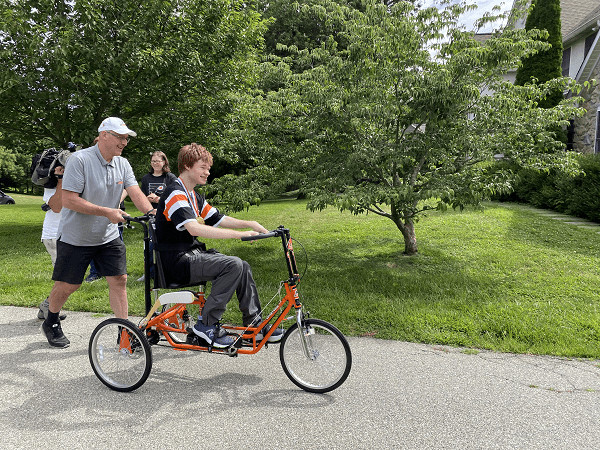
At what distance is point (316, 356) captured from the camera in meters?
3.46

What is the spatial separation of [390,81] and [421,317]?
11.2 feet

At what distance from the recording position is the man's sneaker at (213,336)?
3.51 metres

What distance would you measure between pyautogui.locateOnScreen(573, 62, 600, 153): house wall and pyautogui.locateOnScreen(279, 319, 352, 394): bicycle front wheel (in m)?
17.8

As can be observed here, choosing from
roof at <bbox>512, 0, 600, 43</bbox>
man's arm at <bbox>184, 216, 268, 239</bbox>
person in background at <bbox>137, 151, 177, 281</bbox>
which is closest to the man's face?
man's arm at <bbox>184, 216, 268, 239</bbox>

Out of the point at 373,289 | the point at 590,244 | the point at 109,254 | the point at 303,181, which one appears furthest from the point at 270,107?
the point at 590,244

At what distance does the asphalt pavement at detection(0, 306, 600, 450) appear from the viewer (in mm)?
2807

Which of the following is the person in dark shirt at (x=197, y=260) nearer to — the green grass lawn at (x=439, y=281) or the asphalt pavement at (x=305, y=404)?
the asphalt pavement at (x=305, y=404)

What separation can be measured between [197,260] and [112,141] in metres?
1.32

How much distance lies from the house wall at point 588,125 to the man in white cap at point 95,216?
18.1 meters

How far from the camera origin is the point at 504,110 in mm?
6418

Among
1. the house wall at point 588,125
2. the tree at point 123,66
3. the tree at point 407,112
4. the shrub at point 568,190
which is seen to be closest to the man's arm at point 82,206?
the tree at point 407,112

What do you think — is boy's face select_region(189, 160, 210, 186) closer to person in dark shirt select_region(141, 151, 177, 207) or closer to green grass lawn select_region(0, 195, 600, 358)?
green grass lawn select_region(0, 195, 600, 358)

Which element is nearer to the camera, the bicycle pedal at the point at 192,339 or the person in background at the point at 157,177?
the bicycle pedal at the point at 192,339

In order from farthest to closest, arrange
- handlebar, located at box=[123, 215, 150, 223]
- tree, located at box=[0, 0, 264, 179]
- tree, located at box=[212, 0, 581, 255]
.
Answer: tree, located at box=[0, 0, 264, 179], tree, located at box=[212, 0, 581, 255], handlebar, located at box=[123, 215, 150, 223]
